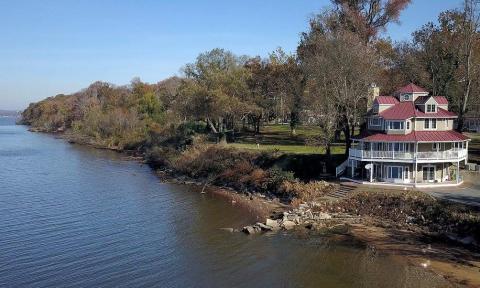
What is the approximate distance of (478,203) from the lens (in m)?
35.3

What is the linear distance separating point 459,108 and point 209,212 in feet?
96.6

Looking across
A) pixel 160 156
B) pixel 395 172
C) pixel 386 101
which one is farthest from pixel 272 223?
pixel 160 156

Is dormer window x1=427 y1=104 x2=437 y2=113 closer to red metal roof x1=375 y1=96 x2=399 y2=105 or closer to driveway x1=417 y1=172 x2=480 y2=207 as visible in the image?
red metal roof x1=375 y1=96 x2=399 y2=105

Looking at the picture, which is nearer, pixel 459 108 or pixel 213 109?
pixel 459 108

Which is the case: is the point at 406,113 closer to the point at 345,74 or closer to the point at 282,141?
the point at 345,74

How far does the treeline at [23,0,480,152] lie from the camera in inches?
1871

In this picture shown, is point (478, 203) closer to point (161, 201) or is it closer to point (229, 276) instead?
point (229, 276)

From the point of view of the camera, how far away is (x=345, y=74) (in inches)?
1832

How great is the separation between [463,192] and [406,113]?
8.20 metres

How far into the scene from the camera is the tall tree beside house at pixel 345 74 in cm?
4625

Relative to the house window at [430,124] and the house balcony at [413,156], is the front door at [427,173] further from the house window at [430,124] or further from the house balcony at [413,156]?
→ the house window at [430,124]

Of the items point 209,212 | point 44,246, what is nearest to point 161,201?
point 209,212

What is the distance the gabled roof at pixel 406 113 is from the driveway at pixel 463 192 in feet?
19.6

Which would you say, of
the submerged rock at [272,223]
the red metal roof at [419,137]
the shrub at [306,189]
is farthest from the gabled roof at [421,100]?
the submerged rock at [272,223]
